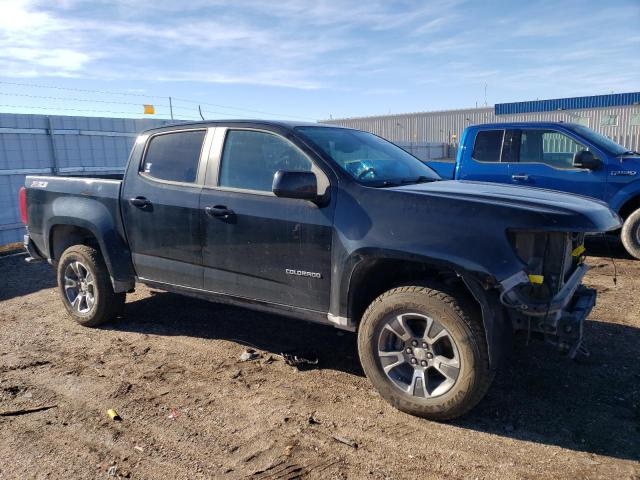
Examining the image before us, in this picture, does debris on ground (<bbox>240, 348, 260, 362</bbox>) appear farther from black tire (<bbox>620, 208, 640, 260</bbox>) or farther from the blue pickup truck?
black tire (<bbox>620, 208, 640, 260</bbox>)

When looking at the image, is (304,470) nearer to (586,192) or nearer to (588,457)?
(588,457)

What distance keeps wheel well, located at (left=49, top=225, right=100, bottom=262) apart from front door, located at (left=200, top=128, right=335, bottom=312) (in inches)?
67.6

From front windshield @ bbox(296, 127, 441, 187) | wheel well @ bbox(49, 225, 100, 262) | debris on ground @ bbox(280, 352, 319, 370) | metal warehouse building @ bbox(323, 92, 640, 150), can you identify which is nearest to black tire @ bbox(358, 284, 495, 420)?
debris on ground @ bbox(280, 352, 319, 370)

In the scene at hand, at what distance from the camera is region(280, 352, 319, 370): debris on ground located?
13.7 feet

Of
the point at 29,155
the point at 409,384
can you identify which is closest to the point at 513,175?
the point at 409,384

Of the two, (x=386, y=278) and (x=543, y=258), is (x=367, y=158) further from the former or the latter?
(x=543, y=258)

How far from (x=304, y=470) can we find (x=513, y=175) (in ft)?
20.5

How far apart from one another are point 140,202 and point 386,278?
231cm

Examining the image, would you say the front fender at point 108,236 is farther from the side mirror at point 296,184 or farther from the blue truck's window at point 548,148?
the blue truck's window at point 548,148

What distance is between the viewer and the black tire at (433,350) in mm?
3139

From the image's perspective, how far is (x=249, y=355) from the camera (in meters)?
4.42

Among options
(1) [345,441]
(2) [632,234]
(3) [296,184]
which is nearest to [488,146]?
(2) [632,234]

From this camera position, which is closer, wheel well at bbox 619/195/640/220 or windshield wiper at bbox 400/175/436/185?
windshield wiper at bbox 400/175/436/185

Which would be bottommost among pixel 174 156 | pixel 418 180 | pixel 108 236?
pixel 108 236
